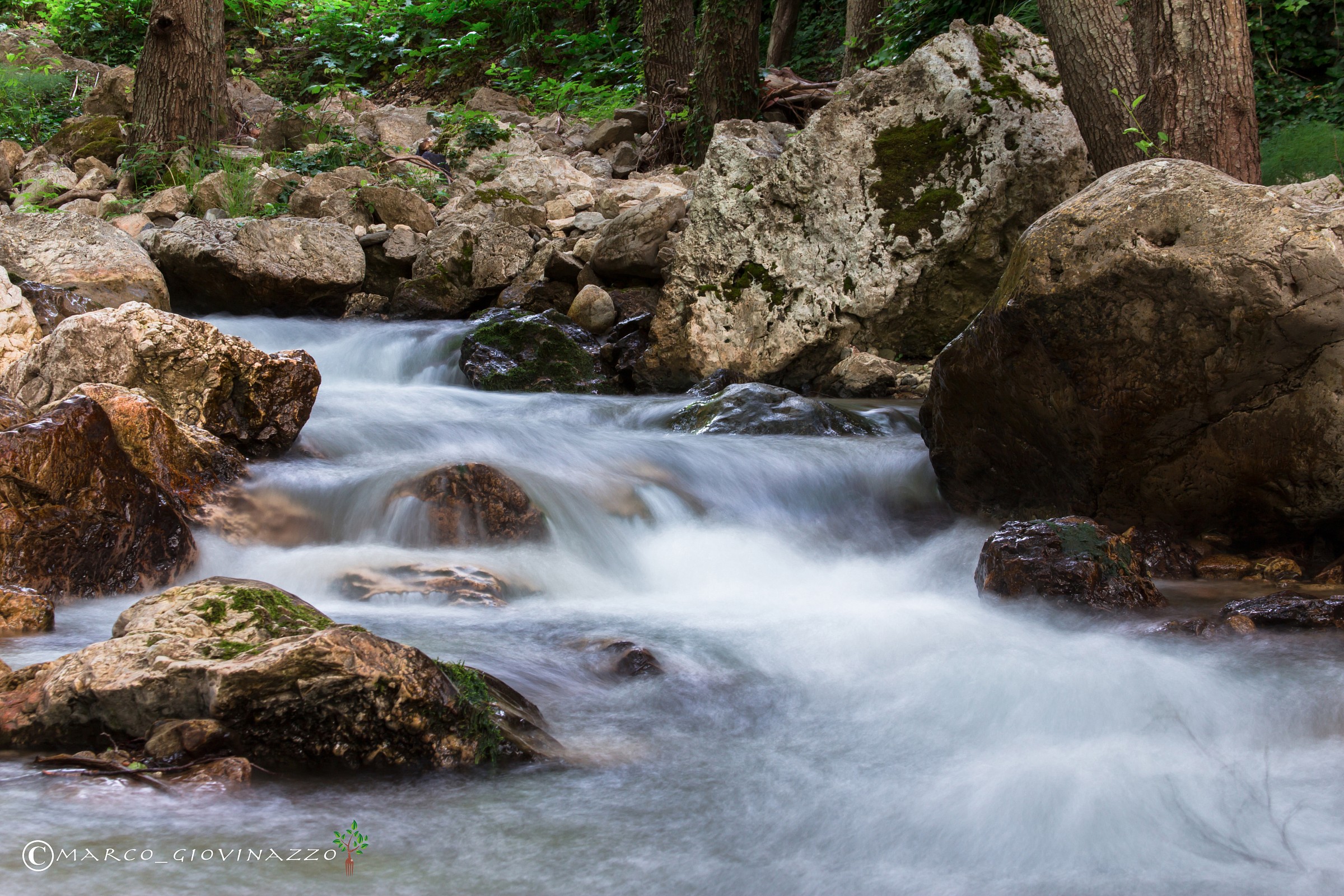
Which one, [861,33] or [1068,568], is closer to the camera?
[1068,568]

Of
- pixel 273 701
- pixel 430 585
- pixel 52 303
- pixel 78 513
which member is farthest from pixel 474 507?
pixel 52 303

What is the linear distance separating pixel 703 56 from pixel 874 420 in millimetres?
6472

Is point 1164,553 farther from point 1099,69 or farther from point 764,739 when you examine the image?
point 1099,69

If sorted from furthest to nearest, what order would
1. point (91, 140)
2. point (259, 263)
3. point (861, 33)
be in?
point (861, 33) → point (91, 140) → point (259, 263)

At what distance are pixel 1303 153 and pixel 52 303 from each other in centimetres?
977

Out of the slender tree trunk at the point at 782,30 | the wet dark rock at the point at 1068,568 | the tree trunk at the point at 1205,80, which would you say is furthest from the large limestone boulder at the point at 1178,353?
the slender tree trunk at the point at 782,30

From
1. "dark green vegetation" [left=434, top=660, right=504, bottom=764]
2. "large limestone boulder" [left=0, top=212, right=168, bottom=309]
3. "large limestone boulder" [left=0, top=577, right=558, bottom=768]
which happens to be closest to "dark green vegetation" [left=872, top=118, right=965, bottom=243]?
"large limestone boulder" [left=0, top=212, right=168, bottom=309]

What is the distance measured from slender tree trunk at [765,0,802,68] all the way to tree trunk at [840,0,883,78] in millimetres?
2964

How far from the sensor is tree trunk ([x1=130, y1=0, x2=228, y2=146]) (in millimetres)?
11953

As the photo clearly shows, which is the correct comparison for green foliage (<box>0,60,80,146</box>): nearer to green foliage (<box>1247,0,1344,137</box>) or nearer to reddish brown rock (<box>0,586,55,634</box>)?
reddish brown rock (<box>0,586,55,634</box>)

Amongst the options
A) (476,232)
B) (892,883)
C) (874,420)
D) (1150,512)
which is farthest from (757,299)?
(892,883)

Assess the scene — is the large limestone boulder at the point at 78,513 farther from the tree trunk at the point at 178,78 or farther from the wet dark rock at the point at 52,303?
the tree trunk at the point at 178,78

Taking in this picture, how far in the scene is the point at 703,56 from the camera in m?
11.6

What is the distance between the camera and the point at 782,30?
16469 millimetres
